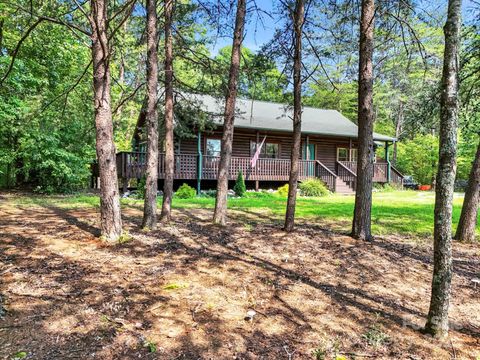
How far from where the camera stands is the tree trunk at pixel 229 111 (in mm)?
7016

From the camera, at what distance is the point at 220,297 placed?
364cm

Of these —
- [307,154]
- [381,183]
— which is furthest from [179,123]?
[381,183]

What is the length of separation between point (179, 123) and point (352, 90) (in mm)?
24252

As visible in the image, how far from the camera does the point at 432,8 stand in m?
5.43

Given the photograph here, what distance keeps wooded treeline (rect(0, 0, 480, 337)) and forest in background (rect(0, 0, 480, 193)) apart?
65mm

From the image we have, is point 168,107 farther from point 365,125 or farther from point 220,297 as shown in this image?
point 220,297

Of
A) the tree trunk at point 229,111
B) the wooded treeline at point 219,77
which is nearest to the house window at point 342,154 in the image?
the wooded treeline at point 219,77

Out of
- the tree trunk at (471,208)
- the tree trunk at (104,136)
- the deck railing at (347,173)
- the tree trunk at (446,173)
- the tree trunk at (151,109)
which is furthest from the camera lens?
the deck railing at (347,173)

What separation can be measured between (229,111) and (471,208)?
5.30 meters

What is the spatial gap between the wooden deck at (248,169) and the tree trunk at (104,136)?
9.53m

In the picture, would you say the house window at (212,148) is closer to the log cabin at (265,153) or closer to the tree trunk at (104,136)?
the log cabin at (265,153)

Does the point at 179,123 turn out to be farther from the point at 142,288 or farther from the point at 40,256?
the point at 142,288

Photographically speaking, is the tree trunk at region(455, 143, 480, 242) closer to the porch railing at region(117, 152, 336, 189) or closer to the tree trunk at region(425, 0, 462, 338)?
the tree trunk at region(425, 0, 462, 338)

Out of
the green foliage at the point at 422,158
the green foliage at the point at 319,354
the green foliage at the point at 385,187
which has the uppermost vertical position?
the green foliage at the point at 422,158
